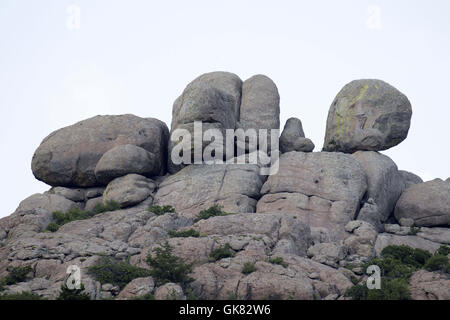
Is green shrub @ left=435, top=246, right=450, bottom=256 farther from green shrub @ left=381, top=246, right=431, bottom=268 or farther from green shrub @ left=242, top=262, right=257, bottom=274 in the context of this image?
green shrub @ left=242, top=262, right=257, bottom=274

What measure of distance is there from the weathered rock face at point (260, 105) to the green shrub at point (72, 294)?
27.4 metres

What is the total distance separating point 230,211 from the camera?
48.2 metres

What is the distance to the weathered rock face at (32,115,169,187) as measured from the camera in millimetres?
54062

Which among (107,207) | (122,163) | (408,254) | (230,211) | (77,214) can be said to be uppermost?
(122,163)

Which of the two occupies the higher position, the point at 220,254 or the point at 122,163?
the point at 122,163

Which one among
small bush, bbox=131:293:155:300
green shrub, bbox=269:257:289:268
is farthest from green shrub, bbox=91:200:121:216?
small bush, bbox=131:293:155:300

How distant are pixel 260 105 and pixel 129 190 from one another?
15021 mm

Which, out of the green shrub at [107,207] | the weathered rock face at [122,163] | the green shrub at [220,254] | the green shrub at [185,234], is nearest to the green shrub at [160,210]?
the green shrub at [107,207]

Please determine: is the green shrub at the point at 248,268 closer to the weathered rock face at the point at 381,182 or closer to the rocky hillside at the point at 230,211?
the rocky hillside at the point at 230,211

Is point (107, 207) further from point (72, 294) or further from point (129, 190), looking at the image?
point (72, 294)

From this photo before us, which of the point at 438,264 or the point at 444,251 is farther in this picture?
the point at 444,251

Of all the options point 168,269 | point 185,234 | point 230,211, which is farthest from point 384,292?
point 230,211
